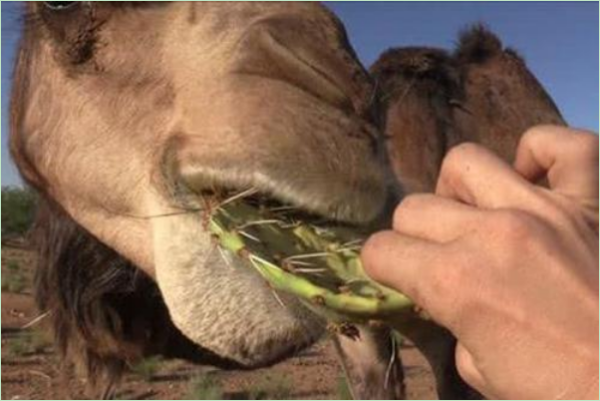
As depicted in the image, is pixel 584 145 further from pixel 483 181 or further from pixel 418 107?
pixel 418 107

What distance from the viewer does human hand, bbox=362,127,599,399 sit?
1214 mm

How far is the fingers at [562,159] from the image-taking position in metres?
1.36

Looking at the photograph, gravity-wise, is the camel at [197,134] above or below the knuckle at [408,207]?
below

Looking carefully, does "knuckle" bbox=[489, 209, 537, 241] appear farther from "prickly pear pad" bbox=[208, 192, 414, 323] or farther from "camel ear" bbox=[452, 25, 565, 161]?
"camel ear" bbox=[452, 25, 565, 161]

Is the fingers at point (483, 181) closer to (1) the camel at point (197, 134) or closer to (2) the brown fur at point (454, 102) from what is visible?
(1) the camel at point (197, 134)

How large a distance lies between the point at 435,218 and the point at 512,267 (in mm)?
155

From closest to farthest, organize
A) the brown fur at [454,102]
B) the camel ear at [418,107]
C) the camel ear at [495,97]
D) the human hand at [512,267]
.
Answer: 1. the human hand at [512,267]
2. the camel ear at [418,107]
3. the brown fur at [454,102]
4. the camel ear at [495,97]

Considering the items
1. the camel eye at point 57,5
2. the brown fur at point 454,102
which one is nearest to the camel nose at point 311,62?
the camel eye at point 57,5

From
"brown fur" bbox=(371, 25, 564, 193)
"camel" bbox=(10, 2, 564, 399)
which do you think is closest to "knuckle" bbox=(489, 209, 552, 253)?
"camel" bbox=(10, 2, 564, 399)

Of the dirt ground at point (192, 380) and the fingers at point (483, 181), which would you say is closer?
the fingers at point (483, 181)

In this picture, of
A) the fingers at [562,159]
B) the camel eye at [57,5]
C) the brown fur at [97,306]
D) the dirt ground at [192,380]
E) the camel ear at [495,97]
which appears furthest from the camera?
the dirt ground at [192,380]

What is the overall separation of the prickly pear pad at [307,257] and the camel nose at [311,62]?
355 mm

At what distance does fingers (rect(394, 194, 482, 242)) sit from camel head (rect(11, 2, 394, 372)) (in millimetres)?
796

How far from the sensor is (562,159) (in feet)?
4.56
